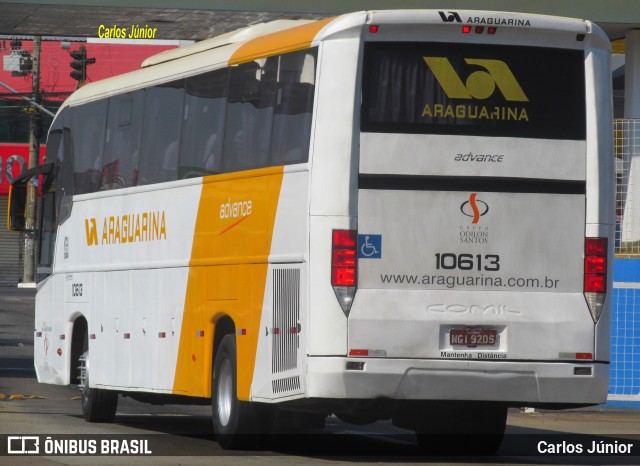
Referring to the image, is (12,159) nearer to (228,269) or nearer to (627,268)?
(627,268)

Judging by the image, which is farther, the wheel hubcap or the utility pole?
the utility pole

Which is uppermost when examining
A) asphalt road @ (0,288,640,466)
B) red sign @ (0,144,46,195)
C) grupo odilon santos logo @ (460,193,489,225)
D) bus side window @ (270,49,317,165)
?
red sign @ (0,144,46,195)

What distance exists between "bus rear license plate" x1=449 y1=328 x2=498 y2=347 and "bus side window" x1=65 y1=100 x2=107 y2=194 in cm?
636

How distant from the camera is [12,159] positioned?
65.0 metres

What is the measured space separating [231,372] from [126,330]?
10.1 ft

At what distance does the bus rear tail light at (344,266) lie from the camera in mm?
12648

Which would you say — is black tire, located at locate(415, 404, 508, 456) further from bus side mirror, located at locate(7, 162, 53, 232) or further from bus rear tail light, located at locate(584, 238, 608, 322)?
bus side mirror, located at locate(7, 162, 53, 232)

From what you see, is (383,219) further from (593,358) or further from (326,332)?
(593,358)

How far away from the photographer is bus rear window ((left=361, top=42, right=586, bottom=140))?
12906 millimetres

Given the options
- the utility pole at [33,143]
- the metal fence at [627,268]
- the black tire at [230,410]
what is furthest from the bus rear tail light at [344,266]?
the utility pole at [33,143]

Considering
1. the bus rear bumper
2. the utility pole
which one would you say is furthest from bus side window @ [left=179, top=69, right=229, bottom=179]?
the utility pole

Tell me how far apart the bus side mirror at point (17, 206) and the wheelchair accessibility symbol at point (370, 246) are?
24.3 ft

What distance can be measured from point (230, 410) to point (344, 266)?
2.27m

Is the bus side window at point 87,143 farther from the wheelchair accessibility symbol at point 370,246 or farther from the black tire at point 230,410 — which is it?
the wheelchair accessibility symbol at point 370,246
